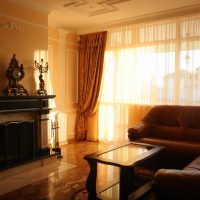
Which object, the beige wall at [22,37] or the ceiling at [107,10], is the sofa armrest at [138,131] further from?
the ceiling at [107,10]

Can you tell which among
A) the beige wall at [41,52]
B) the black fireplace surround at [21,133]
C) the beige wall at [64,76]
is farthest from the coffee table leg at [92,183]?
the beige wall at [64,76]

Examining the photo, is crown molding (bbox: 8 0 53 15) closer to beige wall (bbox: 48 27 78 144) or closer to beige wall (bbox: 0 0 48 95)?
beige wall (bbox: 0 0 48 95)

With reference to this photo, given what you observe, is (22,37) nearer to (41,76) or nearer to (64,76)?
(41,76)

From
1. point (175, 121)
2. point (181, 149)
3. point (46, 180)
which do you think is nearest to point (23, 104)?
point (46, 180)

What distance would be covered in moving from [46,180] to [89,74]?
112 inches

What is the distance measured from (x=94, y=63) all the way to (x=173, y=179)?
159 inches

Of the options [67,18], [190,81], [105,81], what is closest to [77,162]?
[105,81]

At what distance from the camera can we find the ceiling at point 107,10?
390 cm

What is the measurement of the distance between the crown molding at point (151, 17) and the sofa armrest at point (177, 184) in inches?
130

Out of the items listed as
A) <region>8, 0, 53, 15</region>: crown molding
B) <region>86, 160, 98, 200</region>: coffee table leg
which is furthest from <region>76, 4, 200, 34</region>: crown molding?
<region>86, 160, 98, 200</region>: coffee table leg

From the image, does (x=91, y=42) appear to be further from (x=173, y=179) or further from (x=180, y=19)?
(x=173, y=179)

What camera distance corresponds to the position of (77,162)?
406 cm

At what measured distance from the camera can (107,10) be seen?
14.1ft

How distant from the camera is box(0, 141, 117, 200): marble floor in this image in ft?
9.29
